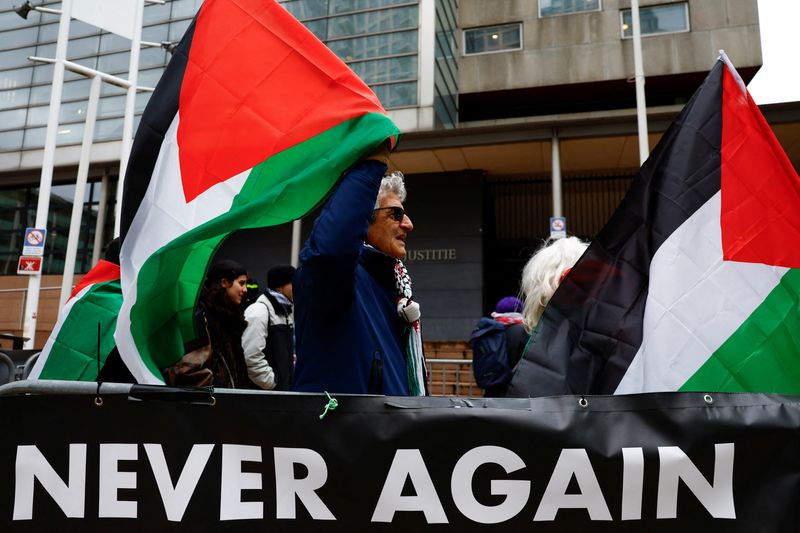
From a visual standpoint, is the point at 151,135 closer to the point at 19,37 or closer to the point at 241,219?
the point at 241,219

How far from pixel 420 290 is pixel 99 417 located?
13.9 m

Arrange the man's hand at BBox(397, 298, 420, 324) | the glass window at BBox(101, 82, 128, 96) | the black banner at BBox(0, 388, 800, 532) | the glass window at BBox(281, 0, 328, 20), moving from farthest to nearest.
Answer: the glass window at BBox(101, 82, 128, 96) < the glass window at BBox(281, 0, 328, 20) < the man's hand at BBox(397, 298, 420, 324) < the black banner at BBox(0, 388, 800, 532)

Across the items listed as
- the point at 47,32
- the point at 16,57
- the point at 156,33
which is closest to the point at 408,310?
the point at 156,33

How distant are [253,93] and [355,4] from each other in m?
15.8

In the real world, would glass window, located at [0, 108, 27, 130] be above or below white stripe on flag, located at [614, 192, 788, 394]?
above

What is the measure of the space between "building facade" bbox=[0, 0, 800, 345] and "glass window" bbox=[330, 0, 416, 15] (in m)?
0.04

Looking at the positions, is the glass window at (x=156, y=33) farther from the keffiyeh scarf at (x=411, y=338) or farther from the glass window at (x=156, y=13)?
the keffiyeh scarf at (x=411, y=338)

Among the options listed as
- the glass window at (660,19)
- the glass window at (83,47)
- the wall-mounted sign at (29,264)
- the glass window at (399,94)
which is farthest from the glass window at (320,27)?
the wall-mounted sign at (29,264)

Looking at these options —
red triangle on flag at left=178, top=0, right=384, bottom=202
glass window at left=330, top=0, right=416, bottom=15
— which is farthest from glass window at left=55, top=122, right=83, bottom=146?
red triangle on flag at left=178, top=0, right=384, bottom=202

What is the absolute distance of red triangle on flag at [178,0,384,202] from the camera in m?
2.30

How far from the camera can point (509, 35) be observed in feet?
61.5

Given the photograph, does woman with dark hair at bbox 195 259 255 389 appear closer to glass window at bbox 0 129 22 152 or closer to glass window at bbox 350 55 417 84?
glass window at bbox 350 55 417 84

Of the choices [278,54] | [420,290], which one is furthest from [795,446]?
[420,290]

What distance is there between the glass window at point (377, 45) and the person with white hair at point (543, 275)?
14134mm
